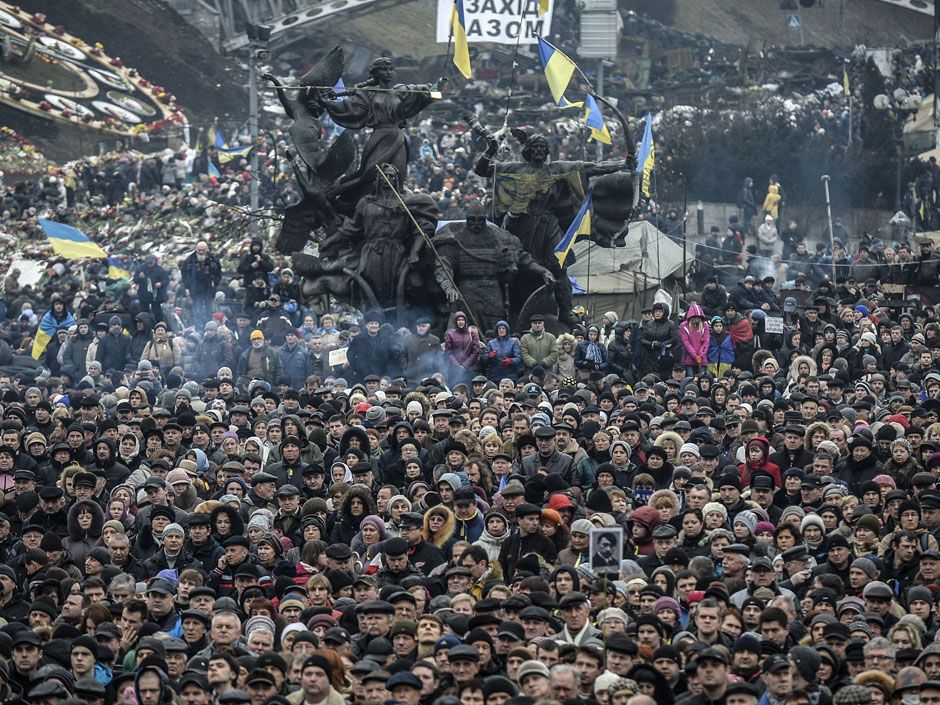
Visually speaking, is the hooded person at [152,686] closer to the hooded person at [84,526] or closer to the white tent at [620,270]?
the hooded person at [84,526]

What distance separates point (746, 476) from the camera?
19.8 metres

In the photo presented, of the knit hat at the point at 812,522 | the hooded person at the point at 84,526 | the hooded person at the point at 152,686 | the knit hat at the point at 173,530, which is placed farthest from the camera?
the hooded person at the point at 84,526

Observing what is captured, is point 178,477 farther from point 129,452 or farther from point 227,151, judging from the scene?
point 227,151

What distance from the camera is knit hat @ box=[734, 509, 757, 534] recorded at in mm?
17516

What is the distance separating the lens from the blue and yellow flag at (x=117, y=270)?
119 feet

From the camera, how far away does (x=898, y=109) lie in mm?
52938

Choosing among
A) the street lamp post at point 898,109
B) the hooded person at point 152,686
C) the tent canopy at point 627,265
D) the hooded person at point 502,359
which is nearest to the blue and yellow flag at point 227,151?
the tent canopy at point 627,265

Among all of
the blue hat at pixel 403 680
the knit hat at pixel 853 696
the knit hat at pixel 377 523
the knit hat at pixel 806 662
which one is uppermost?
the knit hat at pixel 853 696

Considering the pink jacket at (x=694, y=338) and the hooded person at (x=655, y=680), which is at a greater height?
the hooded person at (x=655, y=680)

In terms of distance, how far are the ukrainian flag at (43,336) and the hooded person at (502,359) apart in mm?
6505

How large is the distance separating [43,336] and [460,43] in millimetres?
7696

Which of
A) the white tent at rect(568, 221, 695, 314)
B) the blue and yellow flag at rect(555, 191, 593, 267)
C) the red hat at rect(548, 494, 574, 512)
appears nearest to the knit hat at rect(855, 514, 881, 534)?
the red hat at rect(548, 494, 574, 512)

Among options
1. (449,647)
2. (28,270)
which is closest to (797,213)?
(28,270)

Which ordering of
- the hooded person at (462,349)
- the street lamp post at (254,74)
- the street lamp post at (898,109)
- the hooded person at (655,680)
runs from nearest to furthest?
1. the hooded person at (655,680)
2. the hooded person at (462,349)
3. the street lamp post at (254,74)
4. the street lamp post at (898,109)
